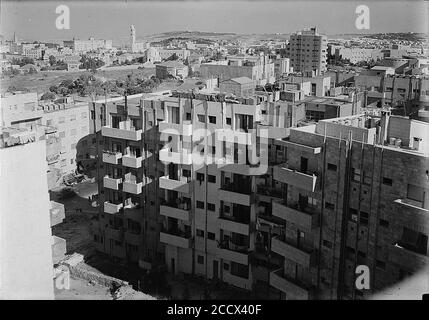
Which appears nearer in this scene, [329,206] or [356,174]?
[356,174]

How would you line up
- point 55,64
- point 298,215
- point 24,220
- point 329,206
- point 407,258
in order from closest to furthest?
point 24,220 → point 407,258 → point 329,206 → point 298,215 → point 55,64

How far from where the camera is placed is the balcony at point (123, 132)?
1230 centimetres

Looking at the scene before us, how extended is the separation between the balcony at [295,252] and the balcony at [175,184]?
9.89 feet

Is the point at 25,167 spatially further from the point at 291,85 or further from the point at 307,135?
the point at 291,85

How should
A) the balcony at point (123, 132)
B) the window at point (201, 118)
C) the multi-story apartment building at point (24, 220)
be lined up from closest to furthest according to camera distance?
1. the multi-story apartment building at point (24, 220)
2. the window at point (201, 118)
3. the balcony at point (123, 132)

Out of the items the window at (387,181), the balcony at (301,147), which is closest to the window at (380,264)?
the window at (387,181)

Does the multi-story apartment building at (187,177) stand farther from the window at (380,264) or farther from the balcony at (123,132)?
the window at (380,264)

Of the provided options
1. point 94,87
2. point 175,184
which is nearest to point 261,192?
point 175,184

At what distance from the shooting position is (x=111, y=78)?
55250 mm

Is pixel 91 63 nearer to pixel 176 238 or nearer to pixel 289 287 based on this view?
pixel 176 238

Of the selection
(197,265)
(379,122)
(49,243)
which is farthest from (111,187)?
(379,122)

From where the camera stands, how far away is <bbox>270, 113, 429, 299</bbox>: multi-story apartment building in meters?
7.43

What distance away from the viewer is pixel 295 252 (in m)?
8.91

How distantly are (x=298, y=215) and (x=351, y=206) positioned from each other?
89 cm
